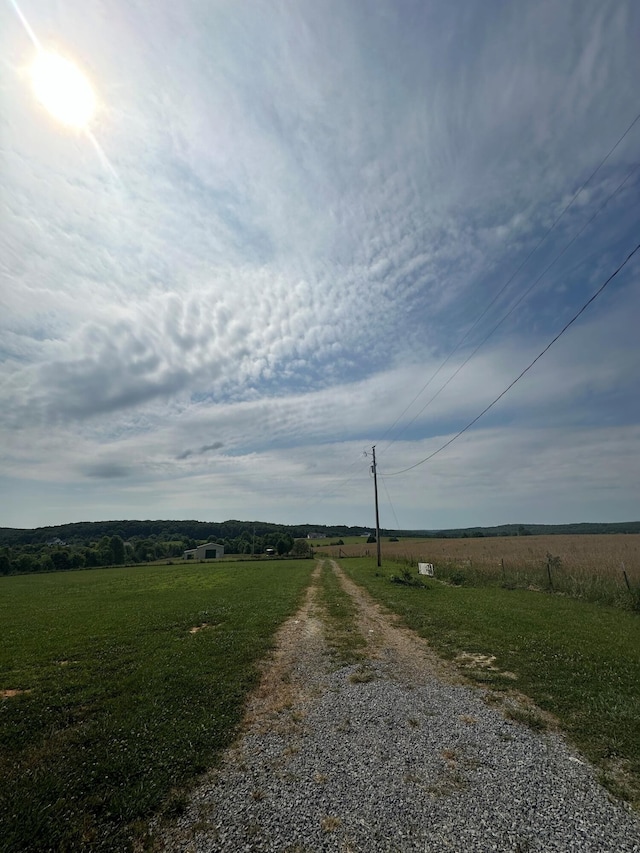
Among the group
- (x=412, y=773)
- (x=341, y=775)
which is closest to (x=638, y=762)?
(x=412, y=773)

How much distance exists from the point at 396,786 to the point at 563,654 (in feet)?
25.2

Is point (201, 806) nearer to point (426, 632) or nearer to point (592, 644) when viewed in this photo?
point (426, 632)

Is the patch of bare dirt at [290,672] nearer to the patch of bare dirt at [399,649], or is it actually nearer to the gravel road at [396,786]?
the gravel road at [396,786]

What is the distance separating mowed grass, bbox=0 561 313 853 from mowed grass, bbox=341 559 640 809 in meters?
5.61

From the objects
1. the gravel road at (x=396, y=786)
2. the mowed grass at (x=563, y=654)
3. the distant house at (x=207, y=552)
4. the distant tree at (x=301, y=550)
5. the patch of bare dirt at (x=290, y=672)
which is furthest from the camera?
the distant house at (x=207, y=552)

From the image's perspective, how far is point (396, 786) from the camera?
4.90 metres

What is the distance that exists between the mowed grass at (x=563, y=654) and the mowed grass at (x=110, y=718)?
221 inches

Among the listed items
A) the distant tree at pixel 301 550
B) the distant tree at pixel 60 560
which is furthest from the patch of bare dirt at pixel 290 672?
the distant tree at pixel 60 560

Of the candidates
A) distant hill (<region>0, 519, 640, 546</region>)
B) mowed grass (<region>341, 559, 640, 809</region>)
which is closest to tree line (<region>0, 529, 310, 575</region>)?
distant hill (<region>0, 519, 640, 546</region>)

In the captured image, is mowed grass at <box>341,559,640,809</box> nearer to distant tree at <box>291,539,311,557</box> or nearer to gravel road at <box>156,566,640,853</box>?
gravel road at <box>156,566,640,853</box>

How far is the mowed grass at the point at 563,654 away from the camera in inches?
234

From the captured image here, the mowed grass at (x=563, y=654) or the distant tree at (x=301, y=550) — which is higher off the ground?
the distant tree at (x=301, y=550)

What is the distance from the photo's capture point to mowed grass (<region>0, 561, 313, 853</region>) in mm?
4523

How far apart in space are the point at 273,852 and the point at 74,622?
16971 mm
